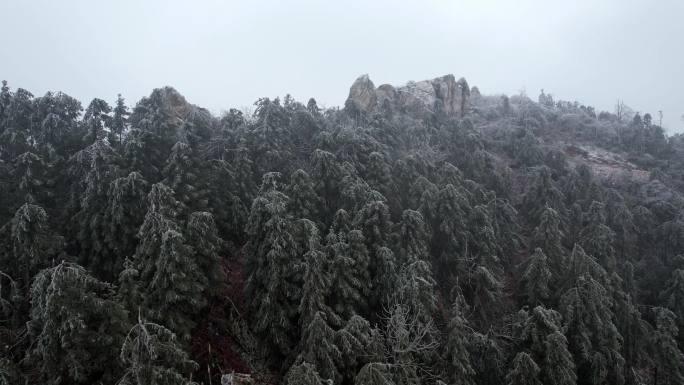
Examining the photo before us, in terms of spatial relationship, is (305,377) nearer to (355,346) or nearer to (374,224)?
(355,346)

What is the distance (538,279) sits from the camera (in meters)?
22.4

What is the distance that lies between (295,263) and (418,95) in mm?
41175

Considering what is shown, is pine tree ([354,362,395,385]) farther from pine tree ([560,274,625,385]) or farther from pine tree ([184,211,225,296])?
pine tree ([560,274,625,385])

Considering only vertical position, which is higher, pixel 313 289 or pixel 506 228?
pixel 506 228

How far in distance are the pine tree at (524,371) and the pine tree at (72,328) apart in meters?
15.7

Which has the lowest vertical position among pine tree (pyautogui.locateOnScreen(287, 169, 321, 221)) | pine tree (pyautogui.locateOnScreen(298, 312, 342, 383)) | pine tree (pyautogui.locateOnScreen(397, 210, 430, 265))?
pine tree (pyautogui.locateOnScreen(298, 312, 342, 383))

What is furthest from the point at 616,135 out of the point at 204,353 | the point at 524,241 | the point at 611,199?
the point at 204,353

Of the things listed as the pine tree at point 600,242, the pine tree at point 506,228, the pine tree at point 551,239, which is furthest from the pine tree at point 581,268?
the pine tree at point 506,228

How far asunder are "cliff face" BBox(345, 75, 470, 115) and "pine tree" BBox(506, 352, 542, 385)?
35.8 metres

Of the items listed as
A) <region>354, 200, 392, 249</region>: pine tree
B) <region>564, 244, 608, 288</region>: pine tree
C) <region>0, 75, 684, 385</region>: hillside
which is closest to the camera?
<region>0, 75, 684, 385</region>: hillside

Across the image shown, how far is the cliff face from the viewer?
49.9 metres

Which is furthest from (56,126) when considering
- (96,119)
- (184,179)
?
(184,179)

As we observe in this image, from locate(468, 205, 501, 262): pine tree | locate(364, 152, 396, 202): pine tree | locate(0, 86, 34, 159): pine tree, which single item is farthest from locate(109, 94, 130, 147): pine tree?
locate(468, 205, 501, 262): pine tree

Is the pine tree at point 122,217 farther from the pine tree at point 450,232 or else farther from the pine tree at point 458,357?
the pine tree at point 450,232
